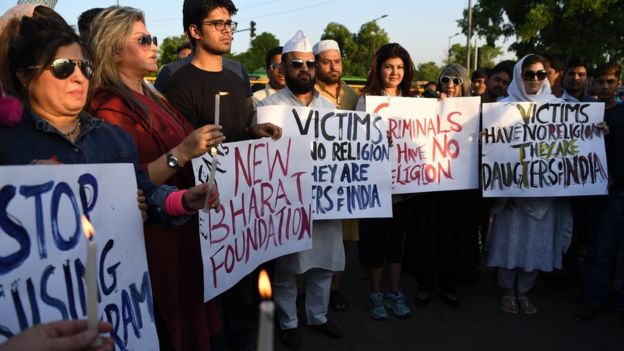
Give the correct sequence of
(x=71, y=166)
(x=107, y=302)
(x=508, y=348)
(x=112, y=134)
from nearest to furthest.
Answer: (x=71, y=166)
(x=107, y=302)
(x=112, y=134)
(x=508, y=348)

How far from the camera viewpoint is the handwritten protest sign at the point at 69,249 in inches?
48.8

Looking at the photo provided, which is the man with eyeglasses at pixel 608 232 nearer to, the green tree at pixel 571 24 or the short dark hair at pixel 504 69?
the short dark hair at pixel 504 69

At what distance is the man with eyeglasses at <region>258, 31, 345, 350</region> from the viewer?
325 centimetres

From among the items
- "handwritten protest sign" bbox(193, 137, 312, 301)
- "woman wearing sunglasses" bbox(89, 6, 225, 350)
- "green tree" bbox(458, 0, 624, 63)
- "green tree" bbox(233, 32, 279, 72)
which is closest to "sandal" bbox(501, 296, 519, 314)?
"handwritten protest sign" bbox(193, 137, 312, 301)

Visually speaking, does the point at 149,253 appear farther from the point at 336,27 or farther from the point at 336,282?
the point at 336,27

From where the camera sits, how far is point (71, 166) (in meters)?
1.41

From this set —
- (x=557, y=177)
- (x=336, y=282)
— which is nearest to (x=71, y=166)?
(x=336, y=282)

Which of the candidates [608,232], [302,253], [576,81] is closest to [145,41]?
[302,253]

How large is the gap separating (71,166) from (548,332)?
3.48 m

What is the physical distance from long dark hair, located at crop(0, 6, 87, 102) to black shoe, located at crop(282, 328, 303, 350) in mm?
2346

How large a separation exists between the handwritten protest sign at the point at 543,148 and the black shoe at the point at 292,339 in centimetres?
175

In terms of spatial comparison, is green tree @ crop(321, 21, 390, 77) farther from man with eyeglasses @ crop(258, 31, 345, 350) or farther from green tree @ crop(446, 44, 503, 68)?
man with eyeglasses @ crop(258, 31, 345, 350)

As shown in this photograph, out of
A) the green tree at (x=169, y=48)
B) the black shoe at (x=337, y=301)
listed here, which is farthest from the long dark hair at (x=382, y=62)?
the green tree at (x=169, y=48)

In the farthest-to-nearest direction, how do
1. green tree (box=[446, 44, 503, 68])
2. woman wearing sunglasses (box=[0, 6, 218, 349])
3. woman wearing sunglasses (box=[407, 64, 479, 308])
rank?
green tree (box=[446, 44, 503, 68]) < woman wearing sunglasses (box=[407, 64, 479, 308]) < woman wearing sunglasses (box=[0, 6, 218, 349])
